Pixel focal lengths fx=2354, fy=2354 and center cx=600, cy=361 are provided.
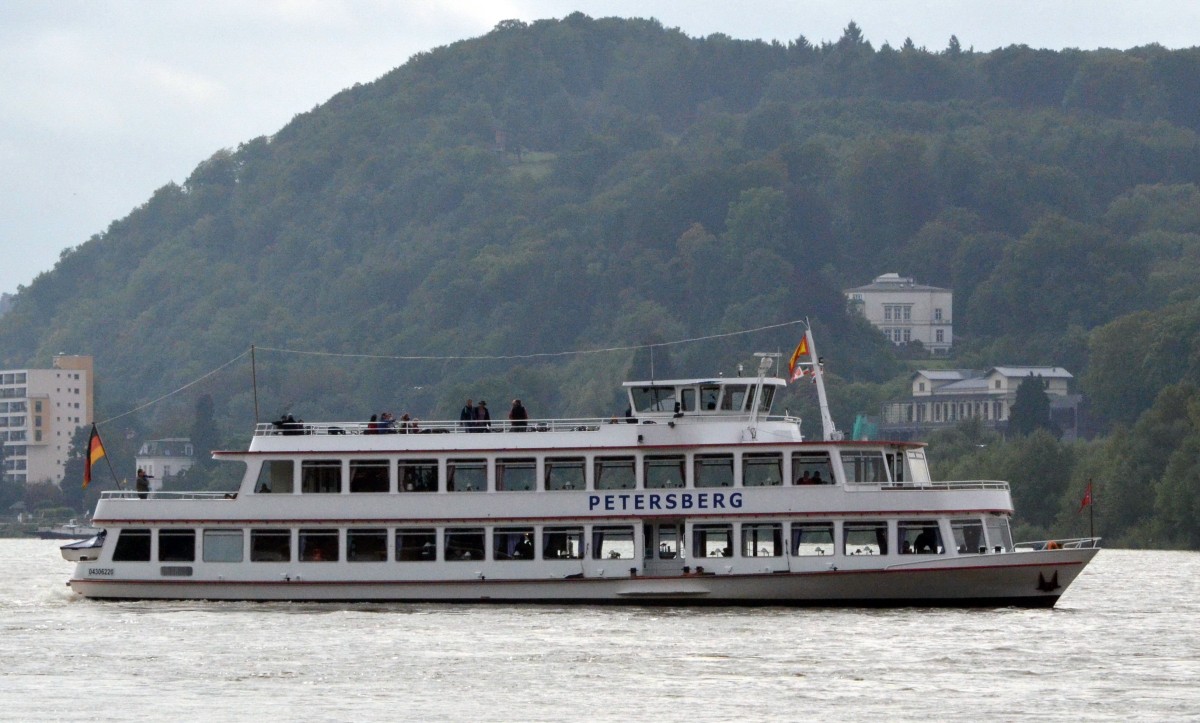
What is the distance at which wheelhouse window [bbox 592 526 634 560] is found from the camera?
43.4m

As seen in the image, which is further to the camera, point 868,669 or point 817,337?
point 817,337

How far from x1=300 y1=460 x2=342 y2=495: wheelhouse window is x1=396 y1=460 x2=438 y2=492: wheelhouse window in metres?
1.20

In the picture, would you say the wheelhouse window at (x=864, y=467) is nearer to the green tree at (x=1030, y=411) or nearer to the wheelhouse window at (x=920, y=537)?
the wheelhouse window at (x=920, y=537)

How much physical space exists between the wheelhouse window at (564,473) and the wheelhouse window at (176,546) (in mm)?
6968

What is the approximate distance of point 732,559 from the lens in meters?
43.0

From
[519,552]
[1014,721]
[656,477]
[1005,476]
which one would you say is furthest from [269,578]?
[1005,476]

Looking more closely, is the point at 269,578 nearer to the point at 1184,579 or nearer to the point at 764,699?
the point at 764,699

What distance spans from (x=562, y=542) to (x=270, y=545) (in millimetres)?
5594

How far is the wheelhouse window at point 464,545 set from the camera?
43.8 metres

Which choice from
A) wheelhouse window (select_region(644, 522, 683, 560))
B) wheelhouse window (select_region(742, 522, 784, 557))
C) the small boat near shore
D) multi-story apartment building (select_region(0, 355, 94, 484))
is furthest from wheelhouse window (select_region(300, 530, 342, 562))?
multi-story apartment building (select_region(0, 355, 94, 484))

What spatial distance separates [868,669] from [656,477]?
8.72 metres

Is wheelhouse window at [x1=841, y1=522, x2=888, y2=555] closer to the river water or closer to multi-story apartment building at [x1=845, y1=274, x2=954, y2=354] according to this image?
the river water

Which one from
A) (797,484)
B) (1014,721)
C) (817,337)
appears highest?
(817,337)

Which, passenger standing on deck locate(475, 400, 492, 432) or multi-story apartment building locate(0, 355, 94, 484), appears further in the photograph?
multi-story apartment building locate(0, 355, 94, 484)
